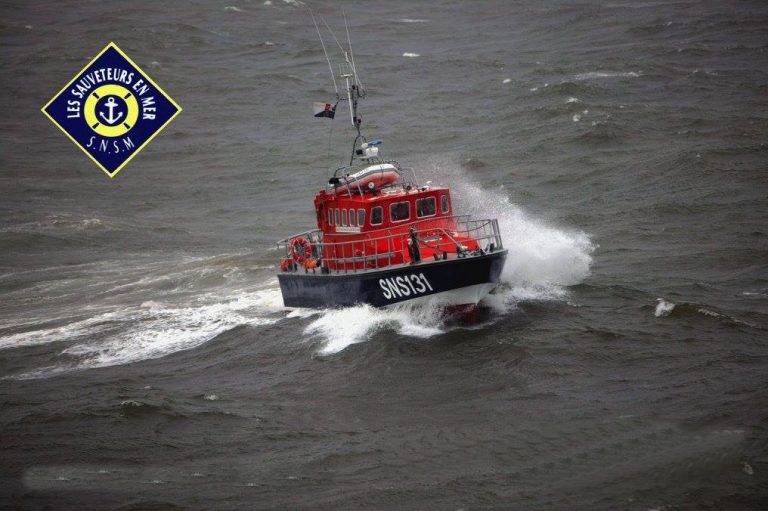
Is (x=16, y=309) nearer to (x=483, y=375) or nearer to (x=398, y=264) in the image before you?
(x=398, y=264)

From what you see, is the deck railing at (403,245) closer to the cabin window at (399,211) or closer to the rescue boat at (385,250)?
the rescue boat at (385,250)

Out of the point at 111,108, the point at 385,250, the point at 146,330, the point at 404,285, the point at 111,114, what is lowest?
the point at 146,330

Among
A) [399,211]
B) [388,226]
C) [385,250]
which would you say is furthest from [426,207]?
[385,250]

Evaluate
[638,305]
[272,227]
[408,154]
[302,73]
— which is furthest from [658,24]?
[638,305]

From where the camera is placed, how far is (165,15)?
236 ft

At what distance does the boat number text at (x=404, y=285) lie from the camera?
20.2 meters

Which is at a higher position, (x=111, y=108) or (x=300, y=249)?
(x=111, y=108)

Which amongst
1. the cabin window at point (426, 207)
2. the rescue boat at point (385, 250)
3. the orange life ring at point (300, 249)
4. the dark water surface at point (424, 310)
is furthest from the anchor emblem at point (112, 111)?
the cabin window at point (426, 207)

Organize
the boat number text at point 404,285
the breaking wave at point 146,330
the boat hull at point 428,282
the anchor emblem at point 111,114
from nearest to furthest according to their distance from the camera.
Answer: the anchor emblem at point 111,114, the boat hull at point 428,282, the boat number text at point 404,285, the breaking wave at point 146,330

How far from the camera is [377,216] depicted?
71.2 ft

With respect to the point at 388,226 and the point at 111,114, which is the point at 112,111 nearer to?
the point at 111,114

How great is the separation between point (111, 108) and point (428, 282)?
24.8ft

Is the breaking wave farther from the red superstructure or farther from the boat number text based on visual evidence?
the boat number text

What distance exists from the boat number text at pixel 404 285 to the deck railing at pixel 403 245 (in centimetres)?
46
